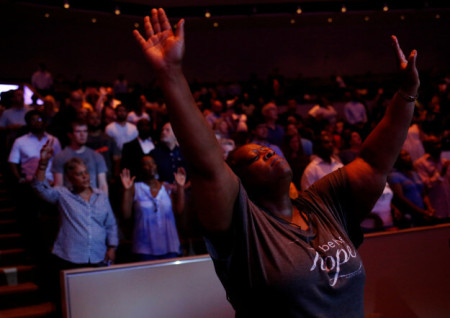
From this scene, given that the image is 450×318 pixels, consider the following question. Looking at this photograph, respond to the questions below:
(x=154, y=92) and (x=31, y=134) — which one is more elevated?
(x=154, y=92)

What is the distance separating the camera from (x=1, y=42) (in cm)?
1411

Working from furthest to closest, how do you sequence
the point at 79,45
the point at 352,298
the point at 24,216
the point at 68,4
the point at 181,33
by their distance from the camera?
the point at 79,45 < the point at 68,4 < the point at 24,216 < the point at 352,298 < the point at 181,33

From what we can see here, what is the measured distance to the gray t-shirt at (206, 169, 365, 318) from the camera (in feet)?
4.52

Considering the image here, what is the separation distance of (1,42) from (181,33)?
14567 mm

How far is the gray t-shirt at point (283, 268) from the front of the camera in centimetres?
138

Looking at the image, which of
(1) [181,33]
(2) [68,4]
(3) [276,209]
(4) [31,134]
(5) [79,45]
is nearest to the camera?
(1) [181,33]

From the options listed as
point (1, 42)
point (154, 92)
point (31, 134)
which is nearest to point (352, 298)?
point (31, 134)

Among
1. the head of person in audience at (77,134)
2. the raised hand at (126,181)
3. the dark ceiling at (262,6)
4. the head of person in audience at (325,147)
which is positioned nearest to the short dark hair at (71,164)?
the raised hand at (126,181)

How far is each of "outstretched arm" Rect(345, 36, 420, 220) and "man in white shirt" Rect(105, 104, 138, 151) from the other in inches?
182

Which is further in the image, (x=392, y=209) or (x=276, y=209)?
(x=392, y=209)

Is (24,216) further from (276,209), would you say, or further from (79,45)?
(79,45)

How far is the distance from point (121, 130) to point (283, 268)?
4961 mm

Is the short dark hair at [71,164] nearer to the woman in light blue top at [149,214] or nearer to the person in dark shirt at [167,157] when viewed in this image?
the woman in light blue top at [149,214]

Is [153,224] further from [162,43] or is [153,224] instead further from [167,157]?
[162,43]
